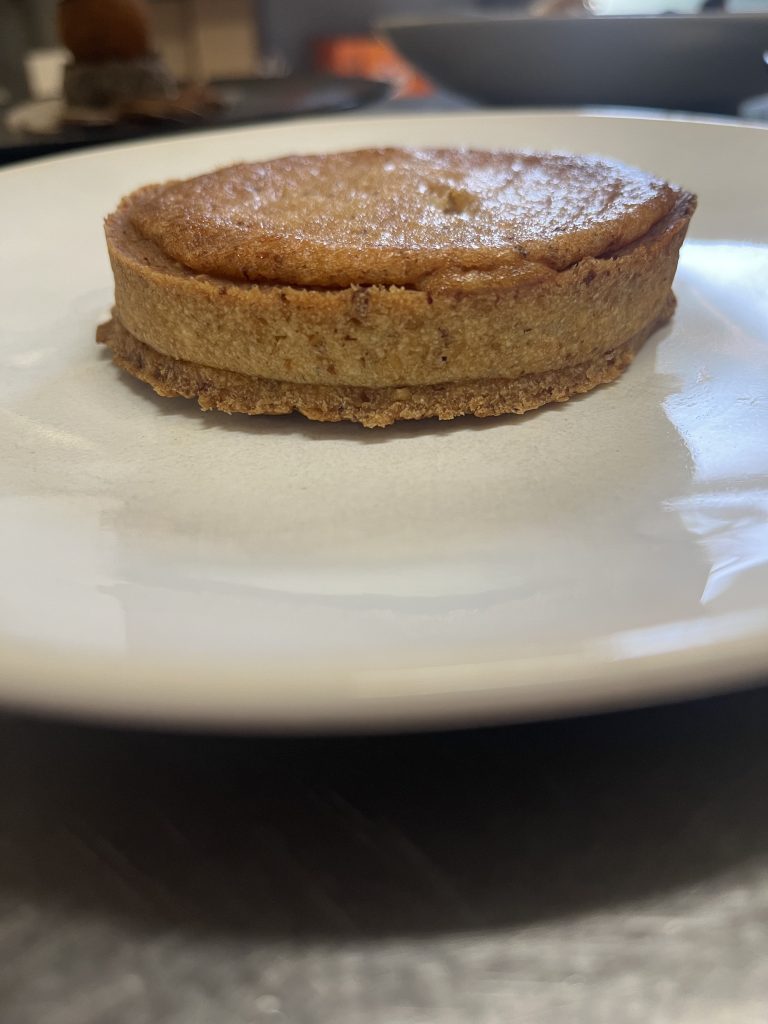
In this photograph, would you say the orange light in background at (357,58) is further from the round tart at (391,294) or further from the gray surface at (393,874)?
the gray surface at (393,874)

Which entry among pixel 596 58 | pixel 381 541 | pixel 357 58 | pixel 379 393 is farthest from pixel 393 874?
pixel 357 58

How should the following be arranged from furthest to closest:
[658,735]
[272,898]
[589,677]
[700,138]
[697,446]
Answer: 1. [700,138]
2. [697,446]
3. [658,735]
4. [272,898]
5. [589,677]

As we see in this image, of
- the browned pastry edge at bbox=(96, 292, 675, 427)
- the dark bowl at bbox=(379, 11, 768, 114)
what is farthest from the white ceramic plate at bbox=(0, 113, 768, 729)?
the dark bowl at bbox=(379, 11, 768, 114)

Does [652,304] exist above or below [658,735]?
above

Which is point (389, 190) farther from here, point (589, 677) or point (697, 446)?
point (589, 677)

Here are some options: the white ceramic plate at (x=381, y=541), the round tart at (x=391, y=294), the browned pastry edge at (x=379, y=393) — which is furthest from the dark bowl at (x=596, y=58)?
the browned pastry edge at (x=379, y=393)

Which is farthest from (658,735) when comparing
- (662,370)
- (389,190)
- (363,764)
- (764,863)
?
(389,190)
